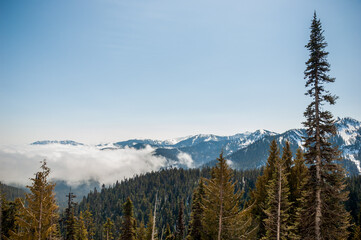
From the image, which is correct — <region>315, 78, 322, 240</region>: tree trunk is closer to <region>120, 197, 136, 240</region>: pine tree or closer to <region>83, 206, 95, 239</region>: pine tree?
<region>120, 197, 136, 240</region>: pine tree

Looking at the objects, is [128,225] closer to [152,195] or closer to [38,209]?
[38,209]

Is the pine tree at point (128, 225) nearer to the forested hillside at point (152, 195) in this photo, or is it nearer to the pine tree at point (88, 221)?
the pine tree at point (88, 221)

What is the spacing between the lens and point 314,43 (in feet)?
55.7

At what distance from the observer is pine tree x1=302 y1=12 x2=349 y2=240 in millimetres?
15773

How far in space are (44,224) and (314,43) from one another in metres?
25.5

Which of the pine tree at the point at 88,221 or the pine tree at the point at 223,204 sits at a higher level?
the pine tree at the point at 223,204

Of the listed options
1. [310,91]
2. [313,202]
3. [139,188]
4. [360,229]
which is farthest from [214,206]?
[139,188]

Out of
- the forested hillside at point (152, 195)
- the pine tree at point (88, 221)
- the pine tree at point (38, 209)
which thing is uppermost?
the pine tree at point (38, 209)

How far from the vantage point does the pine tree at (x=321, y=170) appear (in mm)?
15773

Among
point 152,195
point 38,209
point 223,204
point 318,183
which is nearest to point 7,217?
point 38,209

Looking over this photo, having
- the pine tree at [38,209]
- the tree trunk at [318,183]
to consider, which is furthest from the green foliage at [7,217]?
the tree trunk at [318,183]

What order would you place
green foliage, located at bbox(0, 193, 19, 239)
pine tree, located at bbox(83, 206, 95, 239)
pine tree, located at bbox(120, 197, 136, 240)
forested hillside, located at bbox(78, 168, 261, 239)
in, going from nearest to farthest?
green foliage, located at bbox(0, 193, 19, 239) < pine tree, located at bbox(120, 197, 136, 240) < pine tree, located at bbox(83, 206, 95, 239) < forested hillside, located at bbox(78, 168, 261, 239)

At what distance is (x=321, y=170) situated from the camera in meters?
16.2

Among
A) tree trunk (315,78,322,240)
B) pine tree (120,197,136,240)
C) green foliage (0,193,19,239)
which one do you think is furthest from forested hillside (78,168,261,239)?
tree trunk (315,78,322,240)
